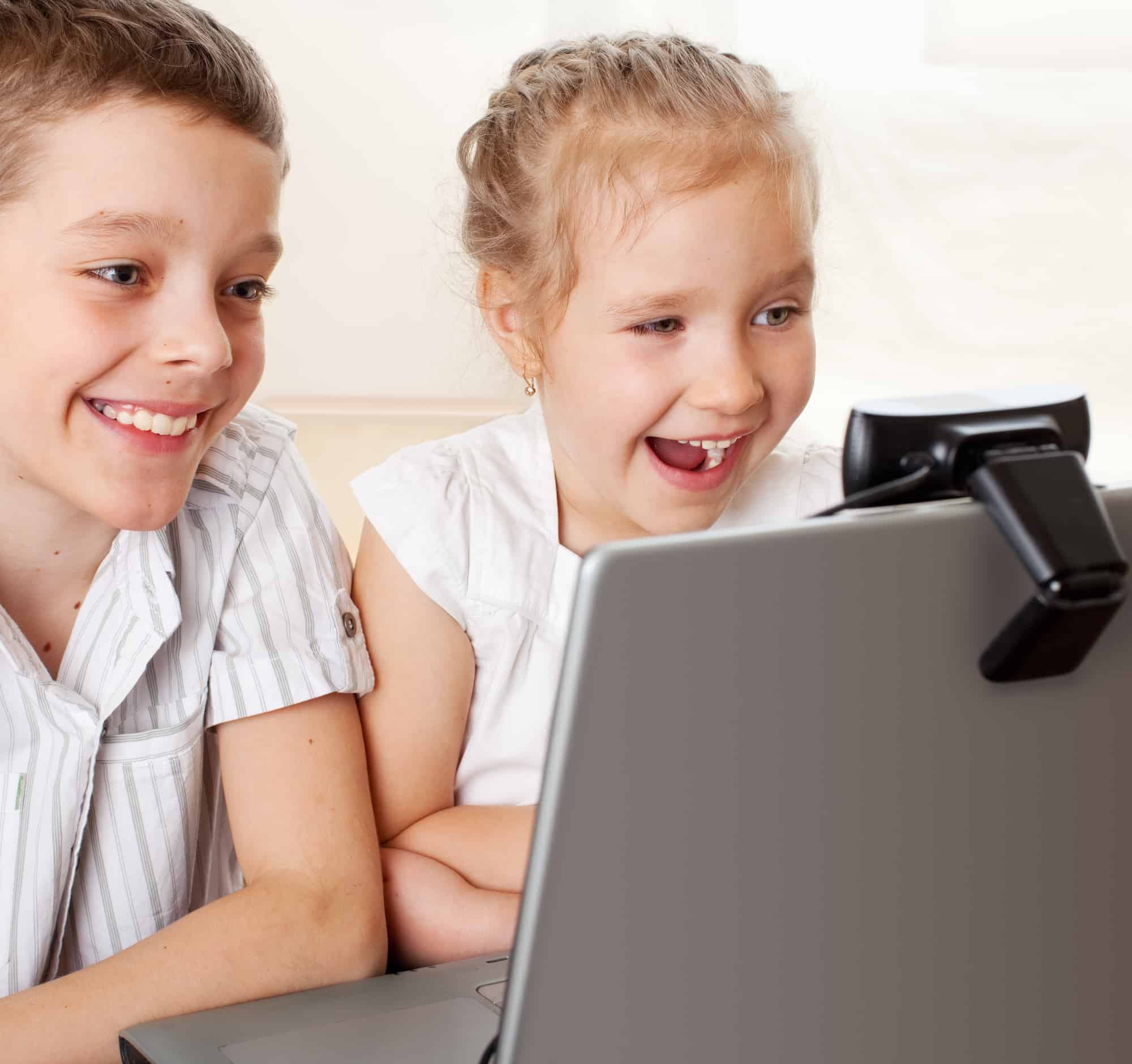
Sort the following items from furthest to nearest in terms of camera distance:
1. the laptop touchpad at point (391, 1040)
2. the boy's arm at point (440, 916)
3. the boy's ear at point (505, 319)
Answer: the boy's ear at point (505, 319) < the boy's arm at point (440, 916) < the laptop touchpad at point (391, 1040)

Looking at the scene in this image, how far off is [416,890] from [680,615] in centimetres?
61

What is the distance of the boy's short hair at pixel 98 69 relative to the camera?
78 centimetres

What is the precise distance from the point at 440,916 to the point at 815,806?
0.56 m

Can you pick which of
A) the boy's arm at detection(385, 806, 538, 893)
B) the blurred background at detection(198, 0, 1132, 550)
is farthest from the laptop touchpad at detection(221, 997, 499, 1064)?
the blurred background at detection(198, 0, 1132, 550)

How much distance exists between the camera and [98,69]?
2.60ft

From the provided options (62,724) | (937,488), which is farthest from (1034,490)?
(62,724)

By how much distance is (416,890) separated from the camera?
92cm

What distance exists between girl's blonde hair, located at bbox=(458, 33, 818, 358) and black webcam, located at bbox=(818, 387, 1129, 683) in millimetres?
544

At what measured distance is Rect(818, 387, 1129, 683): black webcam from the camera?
403 mm

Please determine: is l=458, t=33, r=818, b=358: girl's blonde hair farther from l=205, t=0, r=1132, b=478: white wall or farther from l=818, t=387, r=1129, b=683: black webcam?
l=205, t=0, r=1132, b=478: white wall

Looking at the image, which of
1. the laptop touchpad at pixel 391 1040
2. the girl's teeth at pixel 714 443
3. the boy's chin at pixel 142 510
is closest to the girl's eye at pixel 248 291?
the boy's chin at pixel 142 510

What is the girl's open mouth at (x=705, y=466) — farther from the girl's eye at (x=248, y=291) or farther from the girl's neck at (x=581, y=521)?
the girl's eye at (x=248, y=291)

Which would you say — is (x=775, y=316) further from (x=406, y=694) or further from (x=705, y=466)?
(x=406, y=694)

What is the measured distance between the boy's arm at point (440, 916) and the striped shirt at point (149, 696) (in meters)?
→ 0.15
